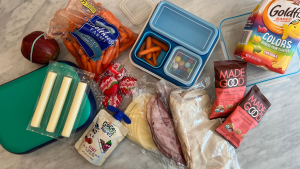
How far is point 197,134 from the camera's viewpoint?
70cm

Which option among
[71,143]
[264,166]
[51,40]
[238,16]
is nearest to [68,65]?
[51,40]

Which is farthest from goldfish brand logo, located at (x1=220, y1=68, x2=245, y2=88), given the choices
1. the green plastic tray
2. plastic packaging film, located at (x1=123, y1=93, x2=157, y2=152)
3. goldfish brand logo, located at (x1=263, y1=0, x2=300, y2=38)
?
the green plastic tray

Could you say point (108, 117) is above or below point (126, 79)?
below

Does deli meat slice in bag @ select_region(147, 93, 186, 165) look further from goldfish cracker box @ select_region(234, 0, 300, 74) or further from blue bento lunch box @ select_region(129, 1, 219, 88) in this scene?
goldfish cracker box @ select_region(234, 0, 300, 74)

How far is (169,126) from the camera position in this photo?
727mm

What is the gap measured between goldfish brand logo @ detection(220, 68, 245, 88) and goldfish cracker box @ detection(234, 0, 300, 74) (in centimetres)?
6

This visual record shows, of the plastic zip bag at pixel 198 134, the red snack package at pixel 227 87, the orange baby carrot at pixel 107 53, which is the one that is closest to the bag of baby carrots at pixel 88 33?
the orange baby carrot at pixel 107 53

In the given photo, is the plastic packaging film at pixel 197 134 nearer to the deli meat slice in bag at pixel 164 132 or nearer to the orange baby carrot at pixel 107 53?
the deli meat slice in bag at pixel 164 132

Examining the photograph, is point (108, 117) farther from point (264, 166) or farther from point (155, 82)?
point (264, 166)

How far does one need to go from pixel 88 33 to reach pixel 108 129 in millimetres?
407

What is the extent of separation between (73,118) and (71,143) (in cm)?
22

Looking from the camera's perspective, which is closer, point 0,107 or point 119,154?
point 0,107

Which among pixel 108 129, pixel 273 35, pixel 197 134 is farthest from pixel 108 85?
pixel 273 35

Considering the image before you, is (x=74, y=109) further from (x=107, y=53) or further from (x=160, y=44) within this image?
(x=160, y=44)
